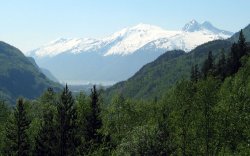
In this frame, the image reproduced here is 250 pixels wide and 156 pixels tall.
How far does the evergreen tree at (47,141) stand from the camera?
81750mm

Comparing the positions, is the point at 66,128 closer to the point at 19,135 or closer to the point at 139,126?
the point at 19,135

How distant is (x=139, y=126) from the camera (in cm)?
7281

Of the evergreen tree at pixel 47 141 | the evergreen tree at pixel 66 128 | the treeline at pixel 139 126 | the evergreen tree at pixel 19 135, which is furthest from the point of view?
the evergreen tree at pixel 19 135

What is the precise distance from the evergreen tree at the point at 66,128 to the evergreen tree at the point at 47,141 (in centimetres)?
138

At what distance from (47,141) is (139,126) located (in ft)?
68.0

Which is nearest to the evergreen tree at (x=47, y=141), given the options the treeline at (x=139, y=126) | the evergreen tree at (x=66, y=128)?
the treeline at (x=139, y=126)

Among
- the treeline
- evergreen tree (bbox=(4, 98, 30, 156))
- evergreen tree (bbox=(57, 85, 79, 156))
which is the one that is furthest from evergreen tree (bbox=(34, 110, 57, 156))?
evergreen tree (bbox=(4, 98, 30, 156))

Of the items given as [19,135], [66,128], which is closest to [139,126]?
[66,128]

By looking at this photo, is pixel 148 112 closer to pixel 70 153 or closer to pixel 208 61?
pixel 70 153

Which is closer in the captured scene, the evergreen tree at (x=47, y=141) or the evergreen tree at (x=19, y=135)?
the evergreen tree at (x=47, y=141)

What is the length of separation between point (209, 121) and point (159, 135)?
8.63 m

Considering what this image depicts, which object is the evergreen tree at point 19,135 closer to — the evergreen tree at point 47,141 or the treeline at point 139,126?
the treeline at point 139,126

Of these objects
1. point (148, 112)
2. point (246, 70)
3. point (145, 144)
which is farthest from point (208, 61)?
point (145, 144)

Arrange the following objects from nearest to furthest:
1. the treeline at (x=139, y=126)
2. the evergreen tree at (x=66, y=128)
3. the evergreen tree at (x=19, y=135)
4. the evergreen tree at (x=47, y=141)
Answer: the treeline at (x=139, y=126)
the evergreen tree at (x=47, y=141)
the evergreen tree at (x=66, y=128)
the evergreen tree at (x=19, y=135)
